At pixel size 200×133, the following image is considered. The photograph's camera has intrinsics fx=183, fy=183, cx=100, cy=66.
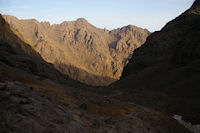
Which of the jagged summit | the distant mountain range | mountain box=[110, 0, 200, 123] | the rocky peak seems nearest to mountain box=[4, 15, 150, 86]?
the distant mountain range

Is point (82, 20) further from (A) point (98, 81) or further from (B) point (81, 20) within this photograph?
(A) point (98, 81)

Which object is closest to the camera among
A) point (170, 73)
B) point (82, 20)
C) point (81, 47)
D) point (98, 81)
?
point (170, 73)

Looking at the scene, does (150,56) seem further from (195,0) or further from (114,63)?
(114,63)

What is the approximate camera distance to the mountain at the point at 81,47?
10750 centimetres

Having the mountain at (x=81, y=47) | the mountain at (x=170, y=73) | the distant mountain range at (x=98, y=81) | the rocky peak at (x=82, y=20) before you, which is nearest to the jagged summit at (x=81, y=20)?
the rocky peak at (x=82, y=20)

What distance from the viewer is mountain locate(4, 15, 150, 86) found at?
10750 centimetres

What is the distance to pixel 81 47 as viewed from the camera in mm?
136125

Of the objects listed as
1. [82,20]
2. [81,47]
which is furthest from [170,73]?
[82,20]

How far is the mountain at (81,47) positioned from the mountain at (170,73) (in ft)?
169

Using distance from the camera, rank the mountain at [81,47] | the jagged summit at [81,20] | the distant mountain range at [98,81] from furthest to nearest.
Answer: the jagged summit at [81,20] → the mountain at [81,47] → the distant mountain range at [98,81]

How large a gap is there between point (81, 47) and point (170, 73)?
333 feet

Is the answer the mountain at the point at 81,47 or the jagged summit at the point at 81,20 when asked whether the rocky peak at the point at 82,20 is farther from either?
the mountain at the point at 81,47

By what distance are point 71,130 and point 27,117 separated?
1.62m

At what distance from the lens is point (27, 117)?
5.41 m
